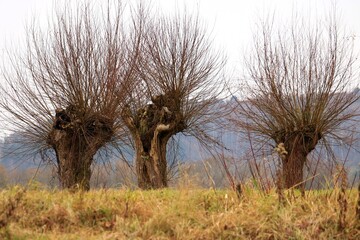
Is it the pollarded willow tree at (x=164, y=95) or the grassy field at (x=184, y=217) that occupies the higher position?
the pollarded willow tree at (x=164, y=95)

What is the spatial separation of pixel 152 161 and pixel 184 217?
9751 millimetres

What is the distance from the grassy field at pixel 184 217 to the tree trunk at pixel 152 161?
28.4 ft

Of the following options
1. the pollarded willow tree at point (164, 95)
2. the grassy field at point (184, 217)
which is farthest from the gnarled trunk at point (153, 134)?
the grassy field at point (184, 217)

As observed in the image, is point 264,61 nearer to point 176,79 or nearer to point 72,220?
point 176,79

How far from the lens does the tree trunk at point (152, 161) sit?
48.0 feet

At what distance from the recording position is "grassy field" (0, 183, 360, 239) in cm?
456

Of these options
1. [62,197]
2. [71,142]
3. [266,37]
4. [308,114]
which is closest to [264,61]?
[266,37]

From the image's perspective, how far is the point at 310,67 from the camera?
46.6 feet

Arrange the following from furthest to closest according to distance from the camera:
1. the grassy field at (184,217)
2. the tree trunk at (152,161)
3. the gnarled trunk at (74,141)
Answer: the tree trunk at (152,161) → the gnarled trunk at (74,141) → the grassy field at (184,217)

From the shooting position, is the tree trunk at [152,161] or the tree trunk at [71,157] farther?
the tree trunk at [152,161]

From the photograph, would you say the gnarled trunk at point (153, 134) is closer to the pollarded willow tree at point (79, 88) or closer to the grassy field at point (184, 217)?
the pollarded willow tree at point (79, 88)

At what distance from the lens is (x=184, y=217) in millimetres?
5078

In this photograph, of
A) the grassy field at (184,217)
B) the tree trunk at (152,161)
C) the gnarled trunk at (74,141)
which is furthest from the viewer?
the tree trunk at (152,161)

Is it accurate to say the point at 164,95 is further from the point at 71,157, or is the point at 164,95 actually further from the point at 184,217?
the point at 184,217
